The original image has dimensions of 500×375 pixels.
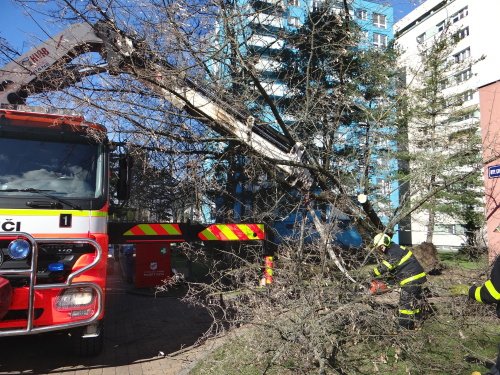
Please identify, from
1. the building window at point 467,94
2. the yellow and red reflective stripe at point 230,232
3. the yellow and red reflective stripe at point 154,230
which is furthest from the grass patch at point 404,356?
the building window at point 467,94

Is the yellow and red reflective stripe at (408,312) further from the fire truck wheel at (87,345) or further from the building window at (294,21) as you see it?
the building window at (294,21)

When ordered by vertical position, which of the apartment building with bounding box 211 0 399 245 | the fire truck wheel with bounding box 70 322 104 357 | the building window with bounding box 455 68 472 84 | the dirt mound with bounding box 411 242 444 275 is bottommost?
the fire truck wheel with bounding box 70 322 104 357

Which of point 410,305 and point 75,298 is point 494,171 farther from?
point 75,298

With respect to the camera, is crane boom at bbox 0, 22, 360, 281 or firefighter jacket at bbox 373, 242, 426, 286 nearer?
firefighter jacket at bbox 373, 242, 426, 286

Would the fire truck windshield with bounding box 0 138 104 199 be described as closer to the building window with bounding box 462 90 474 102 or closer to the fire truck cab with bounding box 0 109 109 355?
the fire truck cab with bounding box 0 109 109 355

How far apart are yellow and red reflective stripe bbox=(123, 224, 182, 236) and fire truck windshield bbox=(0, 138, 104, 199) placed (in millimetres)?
2783

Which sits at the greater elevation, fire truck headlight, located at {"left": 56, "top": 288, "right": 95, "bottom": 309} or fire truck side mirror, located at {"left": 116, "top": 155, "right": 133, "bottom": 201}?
fire truck side mirror, located at {"left": 116, "top": 155, "right": 133, "bottom": 201}

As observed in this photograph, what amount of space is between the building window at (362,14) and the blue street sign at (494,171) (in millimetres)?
4324

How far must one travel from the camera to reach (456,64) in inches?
828

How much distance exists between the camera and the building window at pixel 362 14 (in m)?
7.13

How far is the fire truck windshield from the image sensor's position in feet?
15.7

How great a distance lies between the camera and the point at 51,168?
4.96 m

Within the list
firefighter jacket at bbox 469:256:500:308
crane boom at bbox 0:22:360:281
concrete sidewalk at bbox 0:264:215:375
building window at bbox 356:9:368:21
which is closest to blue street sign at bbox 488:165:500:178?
building window at bbox 356:9:368:21

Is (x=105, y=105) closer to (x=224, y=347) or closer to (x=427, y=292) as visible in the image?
(x=224, y=347)
